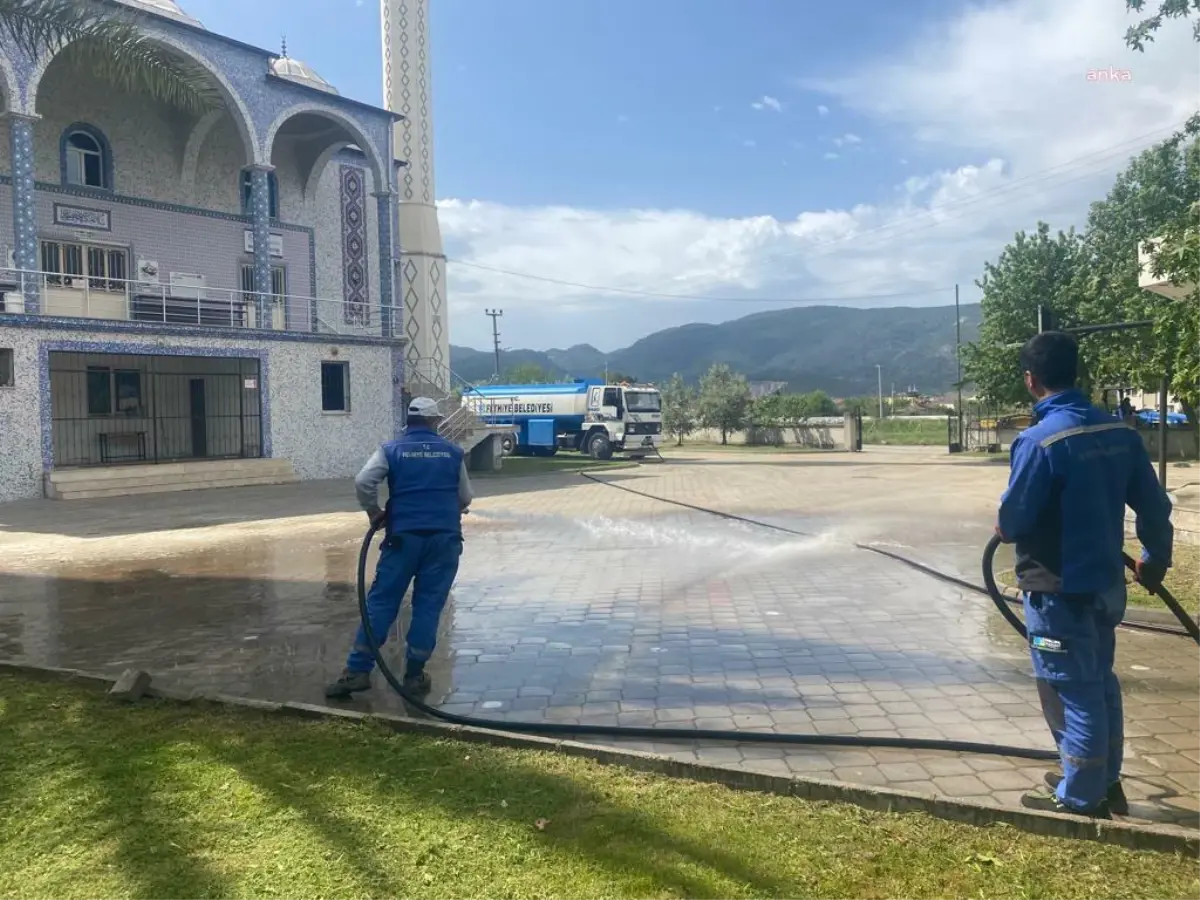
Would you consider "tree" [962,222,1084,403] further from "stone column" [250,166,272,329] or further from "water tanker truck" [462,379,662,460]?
"stone column" [250,166,272,329]

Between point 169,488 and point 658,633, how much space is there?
672 inches

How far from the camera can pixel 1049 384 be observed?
3.62 meters

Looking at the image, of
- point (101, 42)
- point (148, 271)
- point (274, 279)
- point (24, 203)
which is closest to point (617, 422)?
point (274, 279)

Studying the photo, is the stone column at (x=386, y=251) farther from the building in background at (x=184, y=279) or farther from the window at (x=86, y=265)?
the window at (x=86, y=265)

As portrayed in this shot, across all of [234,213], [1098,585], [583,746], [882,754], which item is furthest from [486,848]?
[234,213]

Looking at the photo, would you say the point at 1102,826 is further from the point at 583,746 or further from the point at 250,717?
the point at 250,717

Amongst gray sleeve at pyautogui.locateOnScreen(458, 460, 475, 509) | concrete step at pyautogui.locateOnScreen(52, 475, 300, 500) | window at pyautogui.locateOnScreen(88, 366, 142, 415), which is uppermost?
window at pyautogui.locateOnScreen(88, 366, 142, 415)

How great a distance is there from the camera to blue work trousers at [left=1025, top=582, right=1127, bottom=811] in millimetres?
3381

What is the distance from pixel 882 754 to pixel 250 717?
321cm

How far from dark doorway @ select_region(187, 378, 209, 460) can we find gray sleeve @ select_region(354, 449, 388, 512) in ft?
73.5

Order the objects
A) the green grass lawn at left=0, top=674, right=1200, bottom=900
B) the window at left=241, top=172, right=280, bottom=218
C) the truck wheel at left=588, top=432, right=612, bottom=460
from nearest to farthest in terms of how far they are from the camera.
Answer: the green grass lawn at left=0, top=674, right=1200, bottom=900 < the window at left=241, top=172, right=280, bottom=218 < the truck wheel at left=588, top=432, right=612, bottom=460

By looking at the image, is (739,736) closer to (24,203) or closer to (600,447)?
(24,203)

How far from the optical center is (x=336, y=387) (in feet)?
82.3

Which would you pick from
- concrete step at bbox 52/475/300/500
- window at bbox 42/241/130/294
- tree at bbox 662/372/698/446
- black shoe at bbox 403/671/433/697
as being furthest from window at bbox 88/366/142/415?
tree at bbox 662/372/698/446
